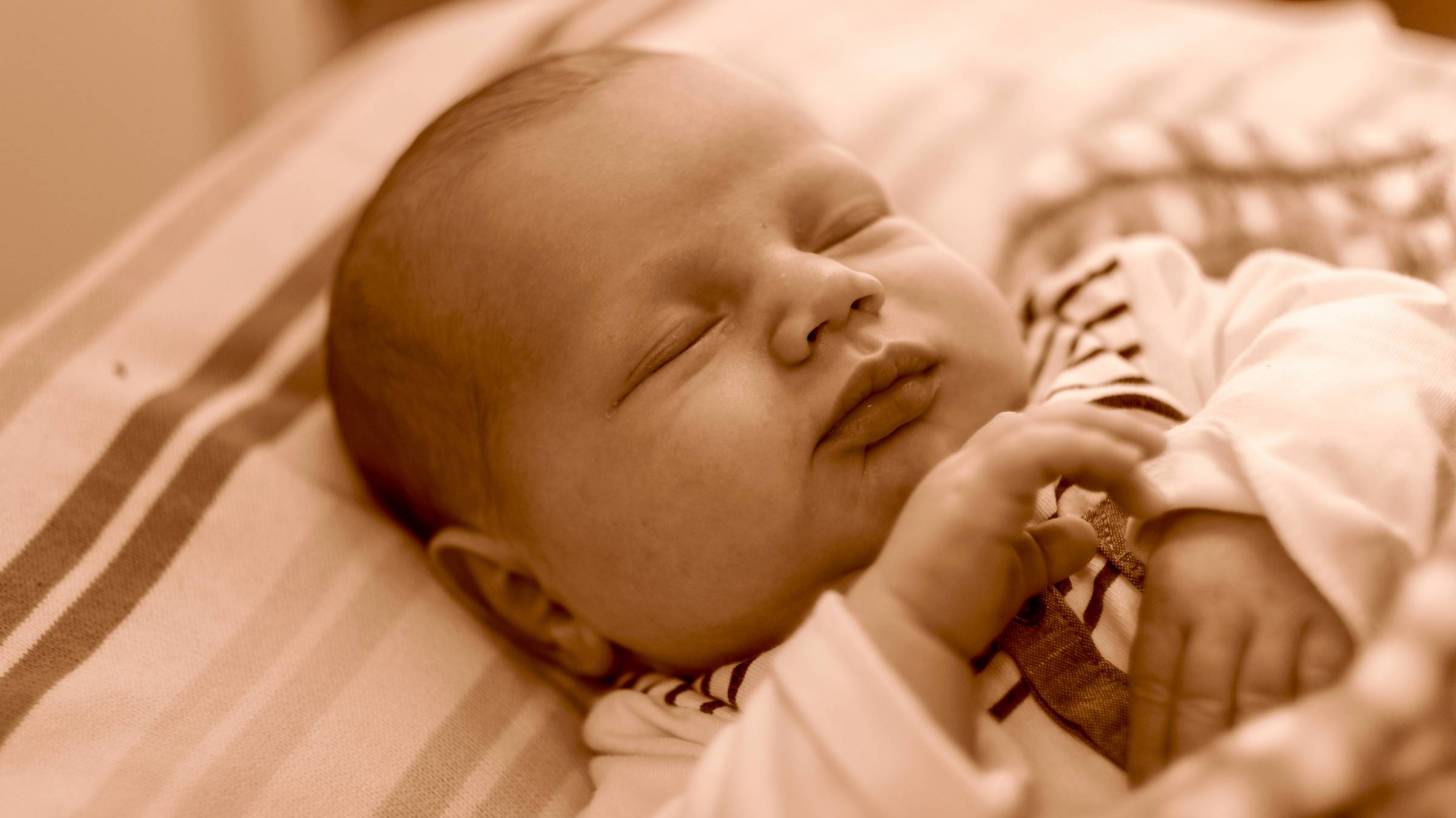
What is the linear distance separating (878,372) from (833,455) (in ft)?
0.19

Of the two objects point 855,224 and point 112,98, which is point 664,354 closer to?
point 855,224

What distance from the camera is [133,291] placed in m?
1.16

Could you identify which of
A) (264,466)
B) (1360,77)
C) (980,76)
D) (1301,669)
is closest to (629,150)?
(264,466)

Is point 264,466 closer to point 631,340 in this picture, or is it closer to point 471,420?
point 471,420

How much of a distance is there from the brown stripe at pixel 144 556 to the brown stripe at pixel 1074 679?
1.97ft

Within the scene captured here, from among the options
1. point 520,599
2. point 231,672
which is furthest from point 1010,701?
point 231,672

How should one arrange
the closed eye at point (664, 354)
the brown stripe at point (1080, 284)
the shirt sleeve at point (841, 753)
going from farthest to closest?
the brown stripe at point (1080, 284) → the closed eye at point (664, 354) → the shirt sleeve at point (841, 753)

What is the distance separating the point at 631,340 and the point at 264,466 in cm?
37

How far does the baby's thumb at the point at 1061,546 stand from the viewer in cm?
79

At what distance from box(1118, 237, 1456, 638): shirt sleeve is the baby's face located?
16 cm

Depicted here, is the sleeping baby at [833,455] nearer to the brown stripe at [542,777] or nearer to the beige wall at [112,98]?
the brown stripe at [542,777]

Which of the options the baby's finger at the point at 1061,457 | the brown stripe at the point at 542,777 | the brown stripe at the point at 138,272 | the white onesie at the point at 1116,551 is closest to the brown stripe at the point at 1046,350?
the white onesie at the point at 1116,551

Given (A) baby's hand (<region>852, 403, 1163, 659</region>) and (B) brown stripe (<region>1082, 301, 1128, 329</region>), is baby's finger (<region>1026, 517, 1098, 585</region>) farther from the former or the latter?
(B) brown stripe (<region>1082, 301, 1128, 329</region>)

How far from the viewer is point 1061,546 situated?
80cm
